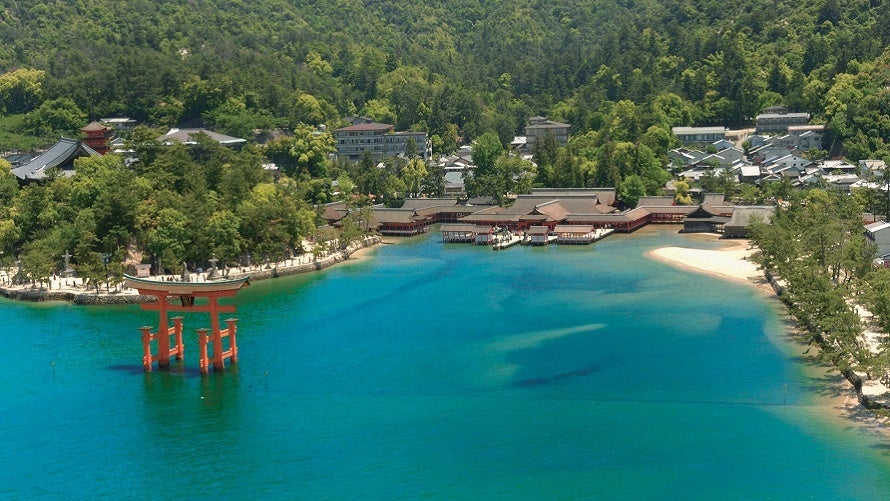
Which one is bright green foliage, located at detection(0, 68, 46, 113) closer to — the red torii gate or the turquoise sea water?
the turquoise sea water

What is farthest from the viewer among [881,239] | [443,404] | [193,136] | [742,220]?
[193,136]

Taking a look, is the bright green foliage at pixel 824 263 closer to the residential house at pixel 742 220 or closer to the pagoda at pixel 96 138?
the residential house at pixel 742 220

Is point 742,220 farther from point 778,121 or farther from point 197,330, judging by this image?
point 197,330

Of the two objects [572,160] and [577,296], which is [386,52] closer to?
[572,160]

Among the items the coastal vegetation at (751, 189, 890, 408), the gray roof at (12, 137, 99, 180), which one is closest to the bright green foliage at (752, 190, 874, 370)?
the coastal vegetation at (751, 189, 890, 408)

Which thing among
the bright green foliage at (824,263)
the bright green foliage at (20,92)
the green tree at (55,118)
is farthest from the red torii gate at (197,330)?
the bright green foliage at (20,92)

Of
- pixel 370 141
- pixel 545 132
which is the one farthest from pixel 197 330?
pixel 545 132
